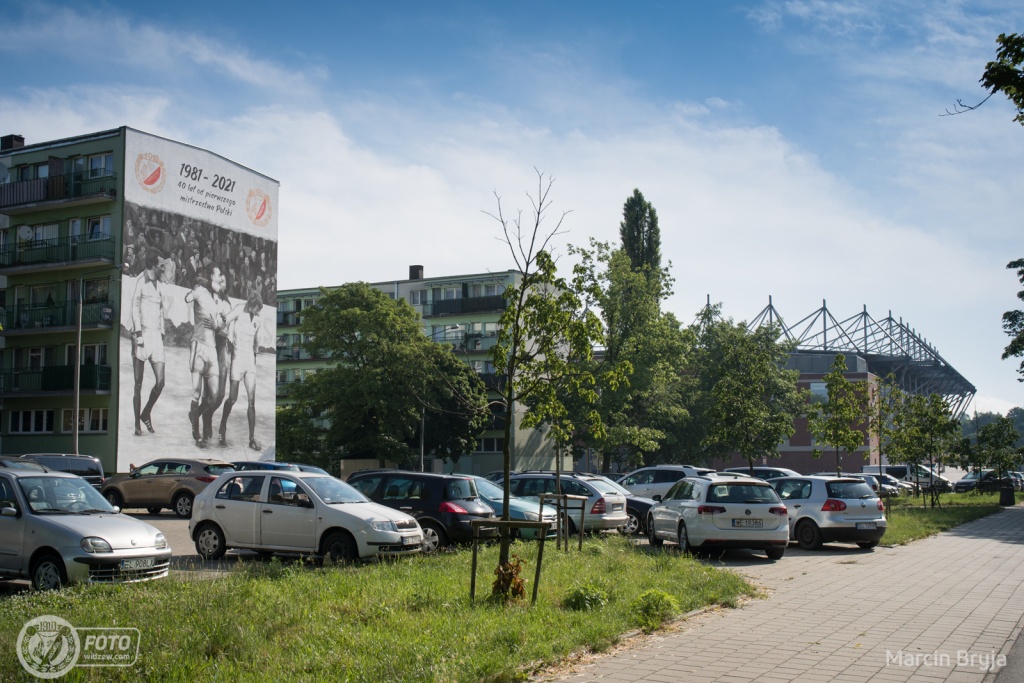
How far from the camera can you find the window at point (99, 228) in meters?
42.6

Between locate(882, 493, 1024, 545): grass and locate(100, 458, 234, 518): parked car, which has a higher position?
locate(100, 458, 234, 518): parked car

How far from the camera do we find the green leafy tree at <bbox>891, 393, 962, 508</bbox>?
35.0 metres

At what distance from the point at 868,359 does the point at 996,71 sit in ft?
353

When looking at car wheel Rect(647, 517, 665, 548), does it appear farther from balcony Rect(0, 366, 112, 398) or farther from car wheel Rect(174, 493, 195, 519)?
balcony Rect(0, 366, 112, 398)

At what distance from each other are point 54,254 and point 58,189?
9.98 feet

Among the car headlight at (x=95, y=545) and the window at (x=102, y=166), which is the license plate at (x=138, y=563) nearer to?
the car headlight at (x=95, y=545)

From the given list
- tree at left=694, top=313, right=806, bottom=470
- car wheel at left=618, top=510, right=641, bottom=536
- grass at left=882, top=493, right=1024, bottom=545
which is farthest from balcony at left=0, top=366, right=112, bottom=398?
grass at left=882, top=493, right=1024, bottom=545

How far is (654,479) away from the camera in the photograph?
1080 inches

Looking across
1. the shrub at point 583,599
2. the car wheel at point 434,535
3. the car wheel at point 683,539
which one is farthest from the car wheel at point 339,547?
the car wheel at point 683,539

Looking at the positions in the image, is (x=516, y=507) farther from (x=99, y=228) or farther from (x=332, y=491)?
(x=99, y=228)

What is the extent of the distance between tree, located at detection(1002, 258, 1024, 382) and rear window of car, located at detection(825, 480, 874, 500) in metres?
27.6

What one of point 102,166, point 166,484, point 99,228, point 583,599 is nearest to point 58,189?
point 102,166

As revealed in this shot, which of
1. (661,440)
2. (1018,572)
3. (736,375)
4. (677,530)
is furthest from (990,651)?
(661,440)

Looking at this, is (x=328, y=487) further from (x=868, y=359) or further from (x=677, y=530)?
(x=868, y=359)
